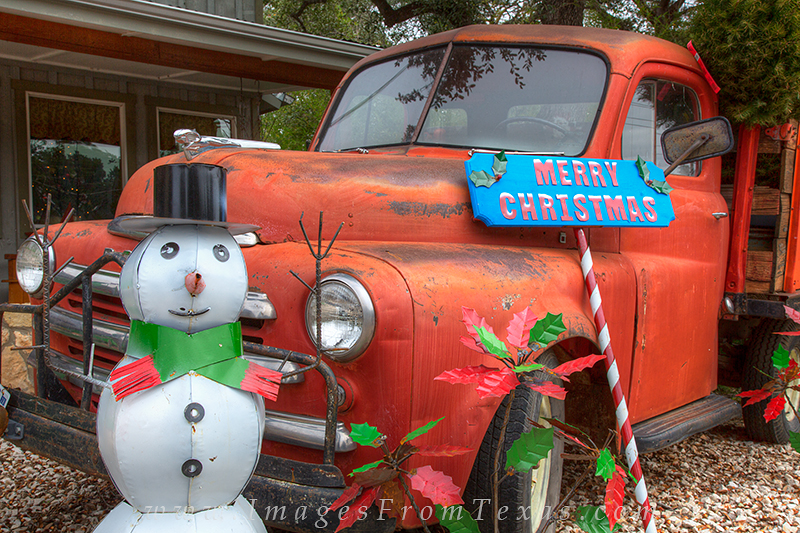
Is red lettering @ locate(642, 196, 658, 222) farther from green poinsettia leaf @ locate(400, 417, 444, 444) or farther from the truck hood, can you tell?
green poinsettia leaf @ locate(400, 417, 444, 444)

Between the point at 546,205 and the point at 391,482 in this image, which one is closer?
the point at 391,482

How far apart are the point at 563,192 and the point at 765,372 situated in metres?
2.46

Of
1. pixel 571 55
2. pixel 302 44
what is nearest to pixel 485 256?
pixel 571 55

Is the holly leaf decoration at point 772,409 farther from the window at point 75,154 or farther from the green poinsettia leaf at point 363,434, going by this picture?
the window at point 75,154

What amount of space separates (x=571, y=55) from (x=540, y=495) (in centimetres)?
200

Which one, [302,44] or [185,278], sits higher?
[302,44]

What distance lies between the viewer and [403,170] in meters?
2.62

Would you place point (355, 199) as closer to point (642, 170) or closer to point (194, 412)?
point (194, 412)

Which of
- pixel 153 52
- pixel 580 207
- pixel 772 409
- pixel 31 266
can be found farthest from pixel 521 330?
pixel 153 52

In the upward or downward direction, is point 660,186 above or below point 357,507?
above

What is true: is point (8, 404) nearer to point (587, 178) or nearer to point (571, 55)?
point (587, 178)

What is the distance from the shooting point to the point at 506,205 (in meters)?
2.54

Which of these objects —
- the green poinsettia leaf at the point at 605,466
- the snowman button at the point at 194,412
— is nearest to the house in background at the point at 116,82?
the snowman button at the point at 194,412

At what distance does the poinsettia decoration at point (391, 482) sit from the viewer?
172 centimetres
